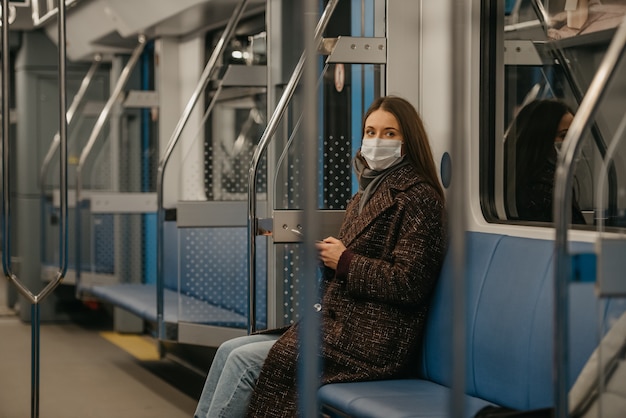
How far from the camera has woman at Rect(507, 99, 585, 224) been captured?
11.4 feet

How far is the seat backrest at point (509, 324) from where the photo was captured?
9.73 feet

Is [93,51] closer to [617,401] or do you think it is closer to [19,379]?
[19,379]

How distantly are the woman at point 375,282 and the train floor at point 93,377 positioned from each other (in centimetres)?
173

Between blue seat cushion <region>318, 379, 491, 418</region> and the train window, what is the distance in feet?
2.15

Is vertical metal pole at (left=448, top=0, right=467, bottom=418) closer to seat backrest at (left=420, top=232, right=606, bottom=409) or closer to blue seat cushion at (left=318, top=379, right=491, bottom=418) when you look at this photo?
seat backrest at (left=420, top=232, right=606, bottom=409)

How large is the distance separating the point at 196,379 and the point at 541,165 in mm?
3278

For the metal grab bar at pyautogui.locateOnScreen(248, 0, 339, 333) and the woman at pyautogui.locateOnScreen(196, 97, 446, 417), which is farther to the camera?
the metal grab bar at pyautogui.locateOnScreen(248, 0, 339, 333)

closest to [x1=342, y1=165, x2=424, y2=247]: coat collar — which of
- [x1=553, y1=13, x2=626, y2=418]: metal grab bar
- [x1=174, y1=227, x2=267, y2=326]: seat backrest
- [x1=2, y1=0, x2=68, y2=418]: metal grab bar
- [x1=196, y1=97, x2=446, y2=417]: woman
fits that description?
[x1=196, y1=97, x2=446, y2=417]: woman

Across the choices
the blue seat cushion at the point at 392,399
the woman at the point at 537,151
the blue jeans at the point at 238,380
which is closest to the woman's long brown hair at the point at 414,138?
the woman at the point at 537,151

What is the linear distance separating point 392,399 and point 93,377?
3.50 m

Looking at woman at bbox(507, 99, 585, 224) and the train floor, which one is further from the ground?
woman at bbox(507, 99, 585, 224)

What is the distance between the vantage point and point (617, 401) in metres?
2.17

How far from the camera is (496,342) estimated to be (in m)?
3.24

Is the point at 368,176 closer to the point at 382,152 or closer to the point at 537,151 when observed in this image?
the point at 382,152
